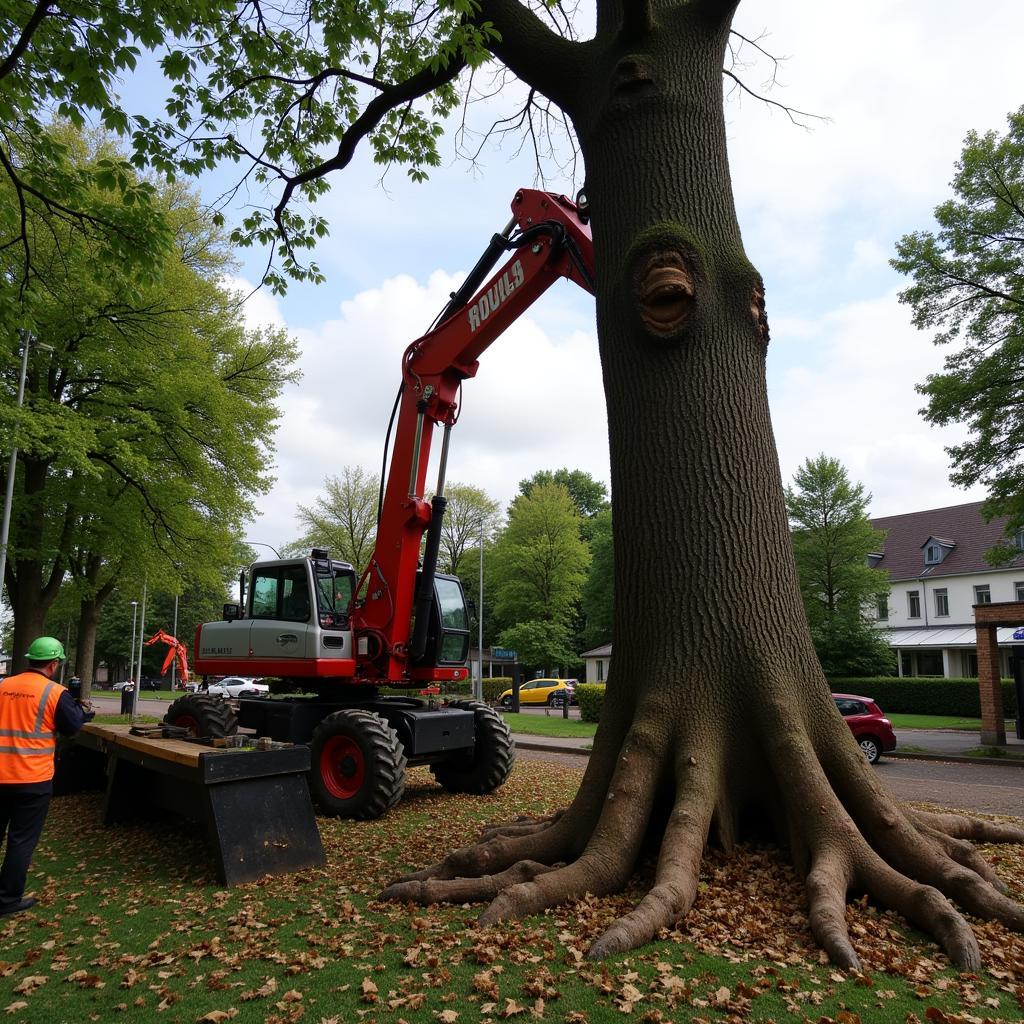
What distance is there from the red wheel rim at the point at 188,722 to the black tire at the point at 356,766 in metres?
2.46

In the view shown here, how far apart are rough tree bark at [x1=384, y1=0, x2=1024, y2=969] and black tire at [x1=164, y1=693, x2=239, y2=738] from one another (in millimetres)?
5819

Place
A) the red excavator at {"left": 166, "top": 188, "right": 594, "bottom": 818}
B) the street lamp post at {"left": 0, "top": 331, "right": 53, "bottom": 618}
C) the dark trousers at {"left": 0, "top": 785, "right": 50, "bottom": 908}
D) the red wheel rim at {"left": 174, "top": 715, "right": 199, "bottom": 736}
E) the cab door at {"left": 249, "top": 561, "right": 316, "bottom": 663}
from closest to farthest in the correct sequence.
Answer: the dark trousers at {"left": 0, "top": 785, "right": 50, "bottom": 908} → the red excavator at {"left": 166, "top": 188, "right": 594, "bottom": 818} → the cab door at {"left": 249, "top": 561, "right": 316, "bottom": 663} → the red wheel rim at {"left": 174, "top": 715, "right": 199, "bottom": 736} → the street lamp post at {"left": 0, "top": 331, "right": 53, "bottom": 618}

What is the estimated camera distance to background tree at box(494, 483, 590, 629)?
51750mm

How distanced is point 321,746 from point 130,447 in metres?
13.7

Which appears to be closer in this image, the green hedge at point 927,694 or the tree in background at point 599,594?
the green hedge at point 927,694

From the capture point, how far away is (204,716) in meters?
10.3

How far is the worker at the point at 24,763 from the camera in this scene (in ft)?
17.6

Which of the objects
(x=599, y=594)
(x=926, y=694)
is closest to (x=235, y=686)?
(x=599, y=594)

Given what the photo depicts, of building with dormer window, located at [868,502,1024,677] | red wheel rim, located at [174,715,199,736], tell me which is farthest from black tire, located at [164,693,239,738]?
building with dormer window, located at [868,502,1024,677]

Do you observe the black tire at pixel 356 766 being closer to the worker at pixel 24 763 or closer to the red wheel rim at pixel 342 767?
the red wheel rim at pixel 342 767

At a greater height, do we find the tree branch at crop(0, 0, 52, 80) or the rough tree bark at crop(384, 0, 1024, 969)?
the tree branch at crop(0, 0, 52, 80)

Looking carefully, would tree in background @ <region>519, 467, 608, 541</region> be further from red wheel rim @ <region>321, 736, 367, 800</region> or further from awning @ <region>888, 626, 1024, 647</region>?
red wheel rim @ <region>321, 736, 367, 800</region>

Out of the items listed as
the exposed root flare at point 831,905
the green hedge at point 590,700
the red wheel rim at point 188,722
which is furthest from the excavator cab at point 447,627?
the green hedge at point 590,700

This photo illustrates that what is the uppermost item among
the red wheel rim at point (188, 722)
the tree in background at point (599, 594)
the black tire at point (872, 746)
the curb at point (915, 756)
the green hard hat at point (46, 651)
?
the tree in background at point (599, 594)
